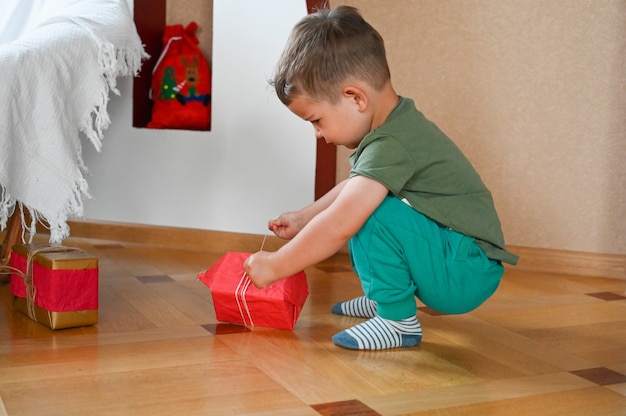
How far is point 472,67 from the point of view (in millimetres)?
1953

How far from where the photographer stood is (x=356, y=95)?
1.21 metres

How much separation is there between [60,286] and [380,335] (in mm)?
533

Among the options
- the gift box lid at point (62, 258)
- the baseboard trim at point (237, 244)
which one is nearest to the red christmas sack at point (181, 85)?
the baseboard trim at point (237, 244)

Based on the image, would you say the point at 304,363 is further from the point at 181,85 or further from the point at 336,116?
the point at 181,85

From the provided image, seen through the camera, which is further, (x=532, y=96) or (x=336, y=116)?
(x=532, y=96)

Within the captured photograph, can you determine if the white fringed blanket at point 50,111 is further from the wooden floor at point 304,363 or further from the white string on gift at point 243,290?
the white string on gift at point 243,290

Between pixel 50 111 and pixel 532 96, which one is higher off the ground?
pixel 532 96

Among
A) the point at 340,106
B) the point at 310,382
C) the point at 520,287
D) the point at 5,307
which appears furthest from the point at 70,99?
the point at 520,287

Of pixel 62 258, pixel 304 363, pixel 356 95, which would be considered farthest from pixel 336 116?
pixel 62 258

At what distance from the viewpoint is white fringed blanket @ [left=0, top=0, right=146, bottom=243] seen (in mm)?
1365

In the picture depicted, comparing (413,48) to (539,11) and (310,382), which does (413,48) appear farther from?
(310,382)

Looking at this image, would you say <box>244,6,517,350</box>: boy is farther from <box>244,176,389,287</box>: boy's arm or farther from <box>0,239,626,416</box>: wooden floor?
<box>0,239,626,416</box>: wooden floor

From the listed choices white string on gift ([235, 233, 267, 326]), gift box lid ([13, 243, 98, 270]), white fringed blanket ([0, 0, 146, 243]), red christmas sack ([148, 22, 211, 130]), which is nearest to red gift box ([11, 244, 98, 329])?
gift box lid ([13, 243, 98, 270])

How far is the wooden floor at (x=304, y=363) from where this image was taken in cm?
99
